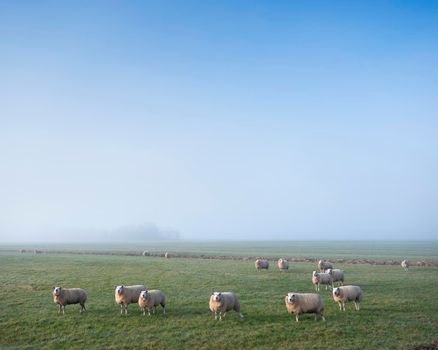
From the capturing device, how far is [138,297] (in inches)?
882

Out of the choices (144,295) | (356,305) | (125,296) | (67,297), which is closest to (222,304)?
(144,295)

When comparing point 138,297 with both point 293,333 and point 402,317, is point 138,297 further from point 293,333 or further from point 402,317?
point 402,317

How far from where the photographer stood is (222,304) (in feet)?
66.3

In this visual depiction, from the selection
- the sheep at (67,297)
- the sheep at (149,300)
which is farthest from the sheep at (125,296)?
the sheep at (67,297)

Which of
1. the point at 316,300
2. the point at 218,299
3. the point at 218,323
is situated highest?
the point at 218,299

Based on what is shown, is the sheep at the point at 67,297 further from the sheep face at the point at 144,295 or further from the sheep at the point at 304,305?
the sheep at the point at 304,305

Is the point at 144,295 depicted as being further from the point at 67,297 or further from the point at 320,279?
the point at 320,279

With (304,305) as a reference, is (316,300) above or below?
above

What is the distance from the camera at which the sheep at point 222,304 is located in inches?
794

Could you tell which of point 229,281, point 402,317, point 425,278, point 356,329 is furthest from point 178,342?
point 425,278

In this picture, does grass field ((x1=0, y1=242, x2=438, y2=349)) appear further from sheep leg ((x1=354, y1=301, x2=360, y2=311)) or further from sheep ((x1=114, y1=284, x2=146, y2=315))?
sheep ((x1=114, y1=284, x2=146, y2=315))

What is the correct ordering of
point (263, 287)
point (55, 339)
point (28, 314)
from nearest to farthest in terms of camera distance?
point (55, 339) → point (28, 314) → point (263, 287)

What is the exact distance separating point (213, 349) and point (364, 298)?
14.2m

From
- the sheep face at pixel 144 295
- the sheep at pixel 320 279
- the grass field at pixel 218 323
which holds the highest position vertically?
the sheep face at pixel 144 295
